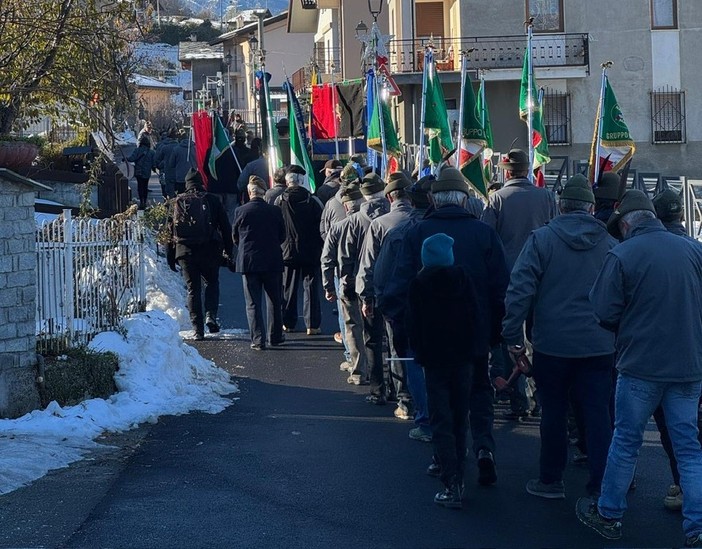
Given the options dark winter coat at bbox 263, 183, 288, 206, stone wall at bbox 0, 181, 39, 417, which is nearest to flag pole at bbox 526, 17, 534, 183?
dark winter coat at bbox 263, 183, 288, 206

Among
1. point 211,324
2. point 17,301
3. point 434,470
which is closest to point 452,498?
point 434,470

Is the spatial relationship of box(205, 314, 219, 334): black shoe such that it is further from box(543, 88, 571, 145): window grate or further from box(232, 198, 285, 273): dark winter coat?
box(543, 88, 571, 145): window grate

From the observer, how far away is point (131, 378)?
10.5 meters

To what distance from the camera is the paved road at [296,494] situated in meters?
6.49

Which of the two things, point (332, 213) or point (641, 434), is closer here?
point (641, 434)

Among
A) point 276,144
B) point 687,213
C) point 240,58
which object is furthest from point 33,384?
Answer: point 240,58

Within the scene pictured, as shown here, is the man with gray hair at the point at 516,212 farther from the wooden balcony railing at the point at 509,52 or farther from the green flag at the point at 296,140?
the wooden balcony railing at the point at 509,52

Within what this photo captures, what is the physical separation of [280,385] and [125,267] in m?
2.15

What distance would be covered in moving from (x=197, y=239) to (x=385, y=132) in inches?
170

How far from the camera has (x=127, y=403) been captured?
A: 10031 millimetres

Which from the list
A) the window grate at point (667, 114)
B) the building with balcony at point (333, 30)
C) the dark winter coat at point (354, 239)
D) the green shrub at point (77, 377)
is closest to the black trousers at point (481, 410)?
the dark winter coat at point (354, 239)

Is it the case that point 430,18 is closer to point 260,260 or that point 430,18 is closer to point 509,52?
point 509,52

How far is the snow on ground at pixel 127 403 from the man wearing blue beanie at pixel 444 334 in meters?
2.90

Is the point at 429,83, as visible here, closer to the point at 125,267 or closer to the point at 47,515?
the point at 125,267
